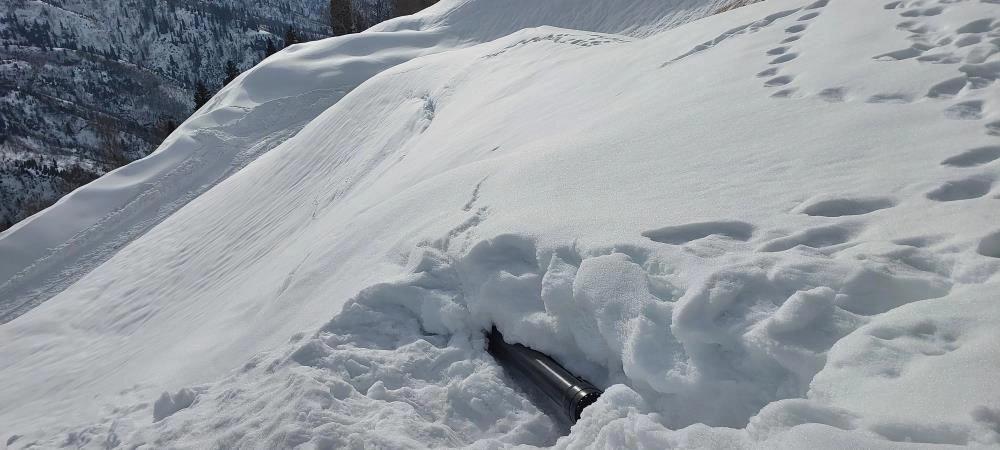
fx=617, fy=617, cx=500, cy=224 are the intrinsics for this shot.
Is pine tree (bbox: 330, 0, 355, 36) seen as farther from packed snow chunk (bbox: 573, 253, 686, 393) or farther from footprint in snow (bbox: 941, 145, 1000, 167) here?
footprint in snow (bbox: 941, 145, 1000, 167)

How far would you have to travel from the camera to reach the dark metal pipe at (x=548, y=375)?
256 cm

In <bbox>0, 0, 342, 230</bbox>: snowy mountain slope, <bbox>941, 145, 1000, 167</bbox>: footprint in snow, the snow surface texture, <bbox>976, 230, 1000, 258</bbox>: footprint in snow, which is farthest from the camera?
<bbox>0, 0, 342, 230</bbox>: snowy mountain slope

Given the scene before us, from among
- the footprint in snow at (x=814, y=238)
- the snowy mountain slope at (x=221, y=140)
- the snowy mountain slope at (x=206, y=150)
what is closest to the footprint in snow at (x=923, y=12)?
the footprint in snow at (x=814, y=238)

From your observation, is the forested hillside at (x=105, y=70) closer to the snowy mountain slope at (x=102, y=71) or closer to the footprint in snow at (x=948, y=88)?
the snowy mountain slope at (x=102, y=71)

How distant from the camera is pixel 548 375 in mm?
2764

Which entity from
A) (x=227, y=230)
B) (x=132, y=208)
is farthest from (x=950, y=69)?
(x=132, y=208)

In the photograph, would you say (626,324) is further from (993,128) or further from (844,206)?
(993,128)

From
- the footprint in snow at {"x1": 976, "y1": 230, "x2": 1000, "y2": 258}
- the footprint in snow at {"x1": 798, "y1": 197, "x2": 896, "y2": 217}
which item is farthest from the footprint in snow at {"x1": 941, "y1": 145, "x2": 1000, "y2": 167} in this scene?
the footprint in snow at {"x1": 976, "y1": 230, "x2": 1000, "y2": 258}

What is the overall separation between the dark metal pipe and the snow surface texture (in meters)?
0.07

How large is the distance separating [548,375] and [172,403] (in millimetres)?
2110

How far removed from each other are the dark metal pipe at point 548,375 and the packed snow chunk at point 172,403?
5.44 feet

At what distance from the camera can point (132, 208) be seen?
13.0 meters

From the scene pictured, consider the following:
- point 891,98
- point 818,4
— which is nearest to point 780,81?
point 891,98

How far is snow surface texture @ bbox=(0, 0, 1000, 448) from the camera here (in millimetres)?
2047
